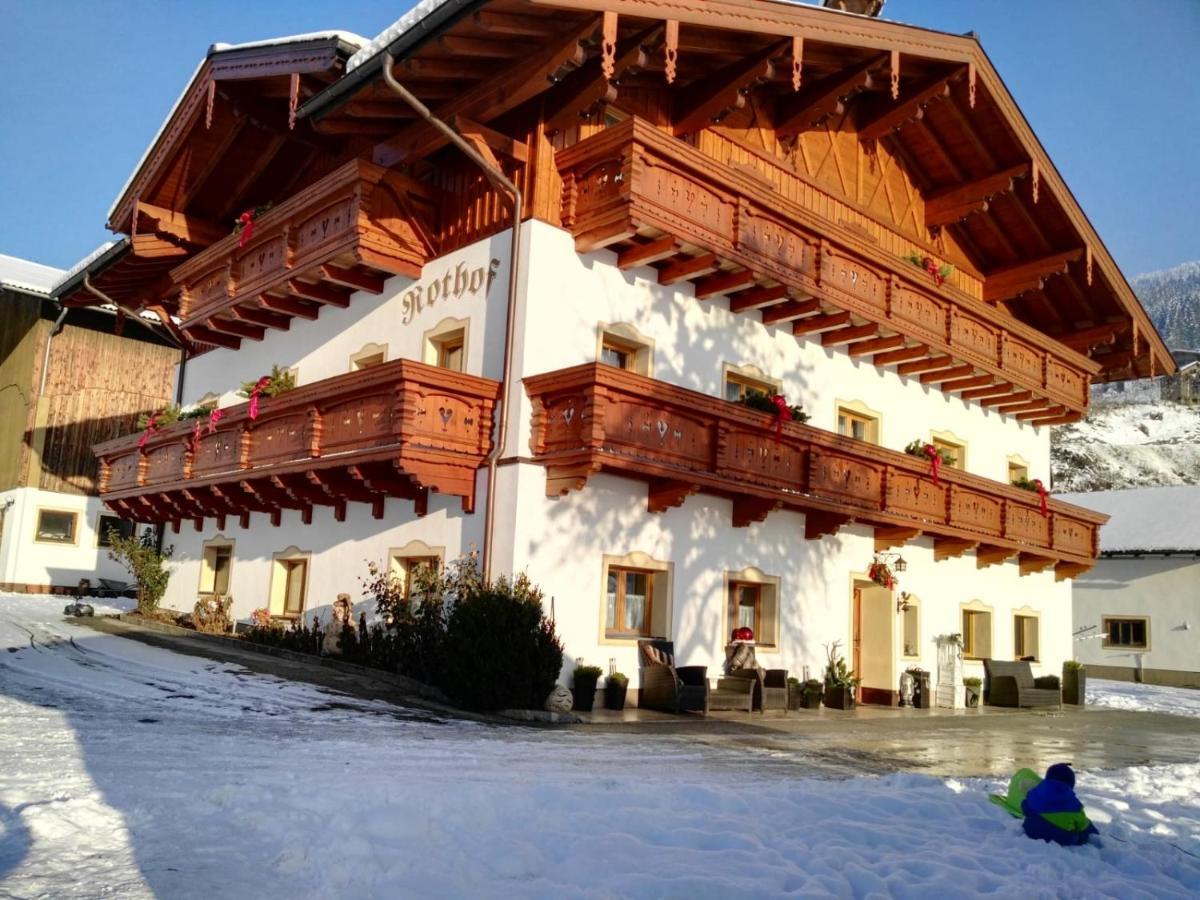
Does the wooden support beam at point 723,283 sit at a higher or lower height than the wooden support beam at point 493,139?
lower

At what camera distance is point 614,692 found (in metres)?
13.7

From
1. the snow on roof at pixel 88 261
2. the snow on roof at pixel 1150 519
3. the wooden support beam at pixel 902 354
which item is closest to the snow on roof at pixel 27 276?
the snow on roof at pixel 88 261

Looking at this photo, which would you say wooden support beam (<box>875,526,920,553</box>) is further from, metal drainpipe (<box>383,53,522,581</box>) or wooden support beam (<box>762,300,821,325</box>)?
metal drainpipe (<box>383,53,522,581</box>)

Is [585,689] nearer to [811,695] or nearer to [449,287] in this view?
[811,695]

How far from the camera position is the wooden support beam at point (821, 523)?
1670cm

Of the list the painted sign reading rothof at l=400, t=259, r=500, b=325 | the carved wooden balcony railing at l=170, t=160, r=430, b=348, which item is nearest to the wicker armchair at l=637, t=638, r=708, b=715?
the painted sign reading rothof at l=400, t=259, r=500, b=325

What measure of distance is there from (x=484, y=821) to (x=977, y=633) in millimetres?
17866

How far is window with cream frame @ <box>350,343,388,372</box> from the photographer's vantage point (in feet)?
54.8

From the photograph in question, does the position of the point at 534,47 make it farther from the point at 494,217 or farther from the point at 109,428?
the point at 109,428

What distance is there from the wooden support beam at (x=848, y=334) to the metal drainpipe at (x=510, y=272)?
641 cm

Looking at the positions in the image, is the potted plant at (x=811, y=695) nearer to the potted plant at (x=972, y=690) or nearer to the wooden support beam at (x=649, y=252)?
the potted plant at (x=972, y=690)

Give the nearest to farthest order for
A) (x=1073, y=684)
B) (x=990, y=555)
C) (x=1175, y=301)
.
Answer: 1. (x=990, y=555)
2. (x=1073, y=684)
3. (x=1175, y=301)

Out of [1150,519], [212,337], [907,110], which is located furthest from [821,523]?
[1150,519]

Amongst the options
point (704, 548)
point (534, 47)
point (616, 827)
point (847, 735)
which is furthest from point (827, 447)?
point (616, 827)
